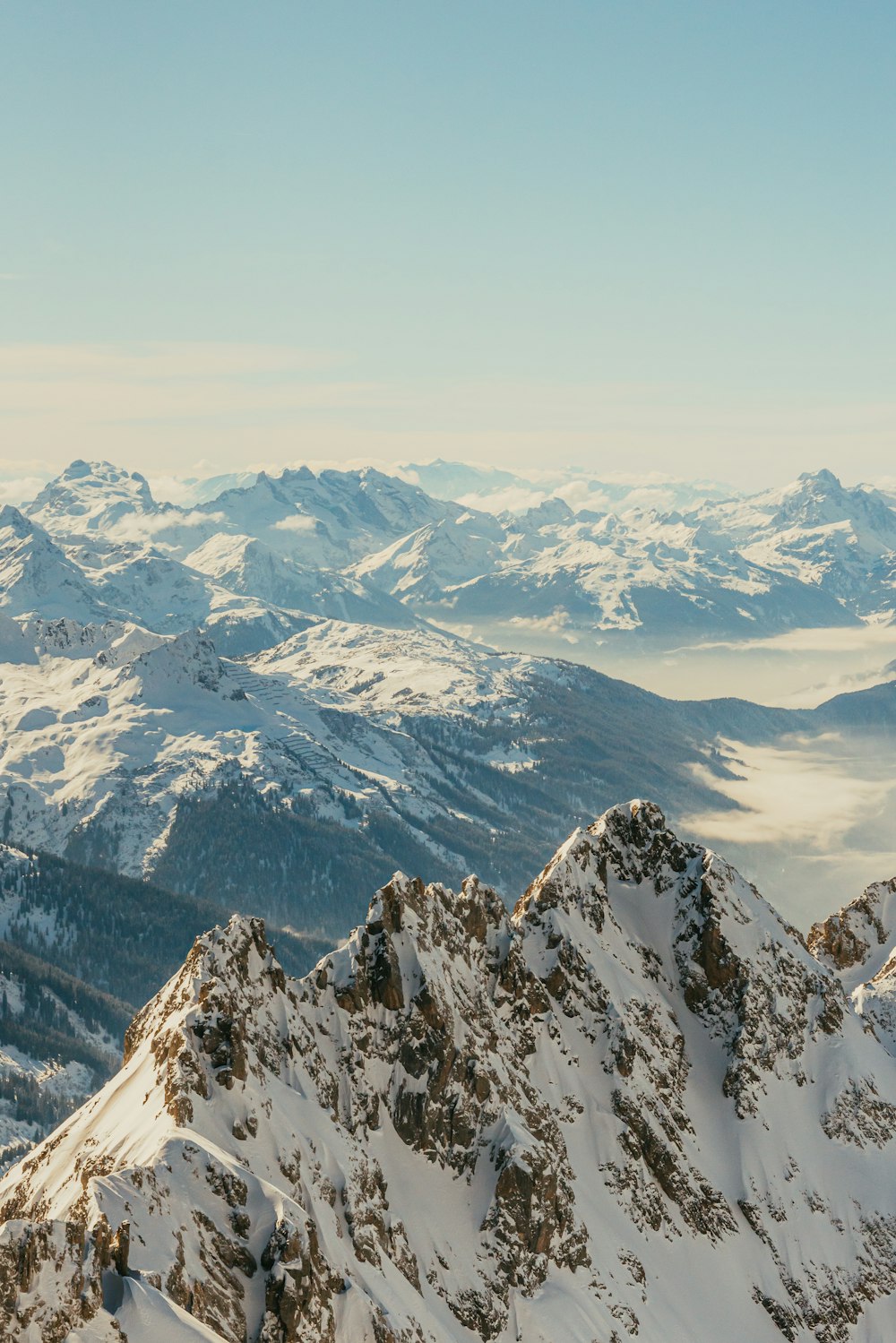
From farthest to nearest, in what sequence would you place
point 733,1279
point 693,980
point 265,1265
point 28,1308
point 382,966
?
1. point 693,980
2. point 733,1279
3. point 382,966
4. point 265,1265
5. point 28,1308

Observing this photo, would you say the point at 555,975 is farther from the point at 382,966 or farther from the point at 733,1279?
the point at 733,1279

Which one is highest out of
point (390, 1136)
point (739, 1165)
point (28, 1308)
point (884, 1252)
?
point (28, 1308)

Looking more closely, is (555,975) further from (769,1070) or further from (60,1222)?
(60,1222)

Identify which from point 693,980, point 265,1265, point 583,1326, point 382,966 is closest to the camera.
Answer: point 265,1265

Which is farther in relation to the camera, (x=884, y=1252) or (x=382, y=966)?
(x=884, y=1252)

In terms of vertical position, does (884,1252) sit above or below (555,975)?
below

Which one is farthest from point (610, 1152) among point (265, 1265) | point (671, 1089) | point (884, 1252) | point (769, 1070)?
point (265, 1265)

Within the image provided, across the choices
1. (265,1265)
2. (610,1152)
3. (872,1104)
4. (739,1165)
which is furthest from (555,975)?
(265,1265)
